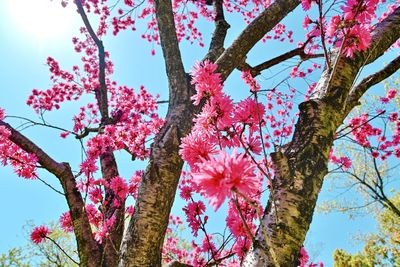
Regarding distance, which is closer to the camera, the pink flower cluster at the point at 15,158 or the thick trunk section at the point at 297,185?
the thick trunk section at the point at 297,185

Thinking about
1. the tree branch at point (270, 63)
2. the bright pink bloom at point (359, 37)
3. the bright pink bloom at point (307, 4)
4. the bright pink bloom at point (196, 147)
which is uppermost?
the tree branch at point (270, 63)

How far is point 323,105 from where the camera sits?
175cm

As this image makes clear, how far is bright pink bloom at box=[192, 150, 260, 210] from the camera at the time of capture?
819 millimetres

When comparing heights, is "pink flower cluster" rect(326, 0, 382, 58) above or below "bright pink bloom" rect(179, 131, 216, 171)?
above

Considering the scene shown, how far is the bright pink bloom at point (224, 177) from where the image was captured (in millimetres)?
819

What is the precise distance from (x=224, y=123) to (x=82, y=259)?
2.22 metres

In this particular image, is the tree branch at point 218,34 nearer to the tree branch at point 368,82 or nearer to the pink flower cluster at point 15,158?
the tree branch at point 368,82

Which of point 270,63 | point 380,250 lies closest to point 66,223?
point 270,63

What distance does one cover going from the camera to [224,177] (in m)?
0.83

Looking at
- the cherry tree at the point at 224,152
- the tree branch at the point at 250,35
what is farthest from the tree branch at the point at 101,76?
the tree branch at the point at 250,35

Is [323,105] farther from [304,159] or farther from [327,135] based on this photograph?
[304,159]

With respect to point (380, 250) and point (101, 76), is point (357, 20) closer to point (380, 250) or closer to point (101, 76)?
point (101, 76)

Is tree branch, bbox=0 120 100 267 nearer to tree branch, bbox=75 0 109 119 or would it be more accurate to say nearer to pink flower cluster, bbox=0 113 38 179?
pink flower cluster, bbox=0 113 38 179

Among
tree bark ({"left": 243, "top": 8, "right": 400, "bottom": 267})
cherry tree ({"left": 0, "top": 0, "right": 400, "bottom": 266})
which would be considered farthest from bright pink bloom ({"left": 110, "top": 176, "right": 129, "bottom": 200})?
tree bark ({"left": 243, "top": 8, "right": 400, "bottom": 267})
